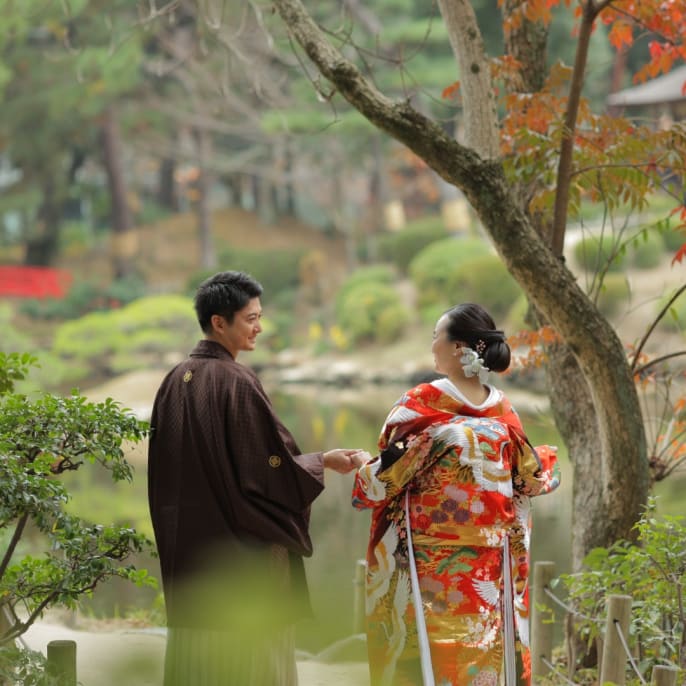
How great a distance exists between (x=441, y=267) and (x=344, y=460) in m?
18.0

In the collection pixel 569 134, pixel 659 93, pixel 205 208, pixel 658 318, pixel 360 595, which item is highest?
pixel 659 93

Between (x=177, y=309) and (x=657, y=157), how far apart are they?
1594 cm

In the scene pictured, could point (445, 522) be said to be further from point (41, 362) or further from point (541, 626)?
point (41, 362)

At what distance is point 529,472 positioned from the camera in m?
3.11

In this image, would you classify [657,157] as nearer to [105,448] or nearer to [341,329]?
[105,448]

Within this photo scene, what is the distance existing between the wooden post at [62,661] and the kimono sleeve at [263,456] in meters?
0.67

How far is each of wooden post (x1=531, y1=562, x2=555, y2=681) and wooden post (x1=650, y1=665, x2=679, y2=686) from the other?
1346 mm

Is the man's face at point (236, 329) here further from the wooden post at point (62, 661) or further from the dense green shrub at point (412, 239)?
the dense green shrub at point (412, 239)

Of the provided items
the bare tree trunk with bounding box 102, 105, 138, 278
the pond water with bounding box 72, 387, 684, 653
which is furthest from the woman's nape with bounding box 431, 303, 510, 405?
the bare tree trunk with bounding box 102, 105, 138, 278

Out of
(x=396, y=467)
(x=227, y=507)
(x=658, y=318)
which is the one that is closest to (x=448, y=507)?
(x=396, y=467)

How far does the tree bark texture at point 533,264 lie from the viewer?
375cm

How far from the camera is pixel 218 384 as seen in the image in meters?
2.87

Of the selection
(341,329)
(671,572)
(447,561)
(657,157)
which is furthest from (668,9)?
(341,329)

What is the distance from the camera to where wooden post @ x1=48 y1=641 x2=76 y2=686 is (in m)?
2.95
